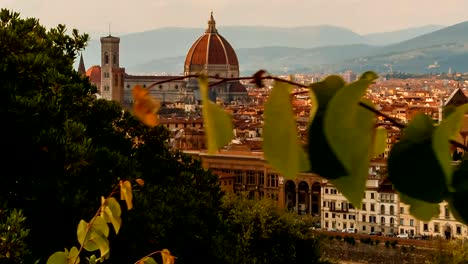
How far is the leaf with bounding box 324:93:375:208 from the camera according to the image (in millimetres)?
372

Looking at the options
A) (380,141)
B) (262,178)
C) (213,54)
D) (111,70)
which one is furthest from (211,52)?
(380,141)

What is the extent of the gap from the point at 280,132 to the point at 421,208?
0.29ft

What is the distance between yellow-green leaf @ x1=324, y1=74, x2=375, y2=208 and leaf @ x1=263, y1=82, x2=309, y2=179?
0.05 ft

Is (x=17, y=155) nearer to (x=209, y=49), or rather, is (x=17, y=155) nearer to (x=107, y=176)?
(x=107, y=176)

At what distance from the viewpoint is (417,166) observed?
39cm

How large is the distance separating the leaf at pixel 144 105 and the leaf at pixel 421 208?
0.11 metres

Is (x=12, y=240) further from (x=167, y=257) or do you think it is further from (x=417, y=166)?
(x=417, y=166)

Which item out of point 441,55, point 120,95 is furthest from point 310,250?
point 441,55

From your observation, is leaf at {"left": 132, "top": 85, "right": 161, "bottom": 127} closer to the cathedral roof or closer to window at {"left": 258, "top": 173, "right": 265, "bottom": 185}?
window at {"left": 258, "top": 173, "right": 265, "bottom": 185}

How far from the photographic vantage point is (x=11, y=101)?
4.46 m

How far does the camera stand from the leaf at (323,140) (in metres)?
0.38

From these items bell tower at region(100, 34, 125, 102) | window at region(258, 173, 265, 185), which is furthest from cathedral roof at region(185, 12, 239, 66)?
window at region(258, 173, 265, 185)

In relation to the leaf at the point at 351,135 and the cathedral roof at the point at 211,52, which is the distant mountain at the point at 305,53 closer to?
the cathedral roof at the point at 211,52

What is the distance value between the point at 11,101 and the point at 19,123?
112mm
